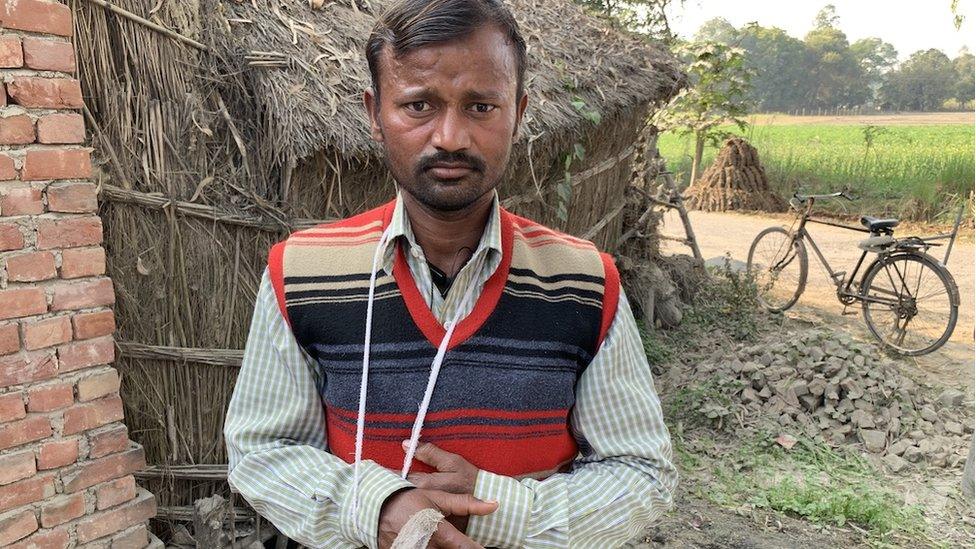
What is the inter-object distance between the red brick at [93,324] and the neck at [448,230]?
1541mm

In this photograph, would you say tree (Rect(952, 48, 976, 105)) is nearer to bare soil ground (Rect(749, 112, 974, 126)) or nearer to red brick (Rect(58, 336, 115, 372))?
bare soil ground (Rect(749, 112, 974, 126))

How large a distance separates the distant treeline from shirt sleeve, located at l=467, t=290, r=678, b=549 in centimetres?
5450

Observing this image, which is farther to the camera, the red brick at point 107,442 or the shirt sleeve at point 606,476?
the red brick at point 107,442

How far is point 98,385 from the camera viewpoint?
2.40m

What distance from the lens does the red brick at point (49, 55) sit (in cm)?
216

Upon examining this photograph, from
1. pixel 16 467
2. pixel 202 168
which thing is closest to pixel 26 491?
pixel 16 467

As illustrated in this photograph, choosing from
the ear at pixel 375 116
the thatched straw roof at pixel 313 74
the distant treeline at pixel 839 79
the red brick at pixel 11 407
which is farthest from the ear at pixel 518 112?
the distant treeline at pixel 839 79

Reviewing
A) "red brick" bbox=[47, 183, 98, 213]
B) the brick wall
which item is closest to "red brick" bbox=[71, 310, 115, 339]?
the brick wall

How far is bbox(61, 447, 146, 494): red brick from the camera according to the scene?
2.38 metres

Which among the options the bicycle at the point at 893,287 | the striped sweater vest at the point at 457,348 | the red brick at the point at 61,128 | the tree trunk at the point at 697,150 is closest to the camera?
the striped sweater vest at the point at 457,348

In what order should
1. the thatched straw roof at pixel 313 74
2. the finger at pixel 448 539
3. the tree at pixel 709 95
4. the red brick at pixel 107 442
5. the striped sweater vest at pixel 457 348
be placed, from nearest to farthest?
1. the finger at pixel 448 539
2. the striped sweater vest at pixel 457 348
3. the red brick at pixel 107 442
4. the thatched straw roof at pixel 313 74
5. the tree at pixel 709 95

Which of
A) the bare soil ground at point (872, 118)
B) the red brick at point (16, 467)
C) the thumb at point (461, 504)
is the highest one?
the bare soil ground at point (872, 118)

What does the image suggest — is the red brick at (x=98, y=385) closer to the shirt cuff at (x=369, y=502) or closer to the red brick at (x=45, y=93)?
the red brick at (x=45, y=93)

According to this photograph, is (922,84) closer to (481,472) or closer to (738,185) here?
(738,185)
